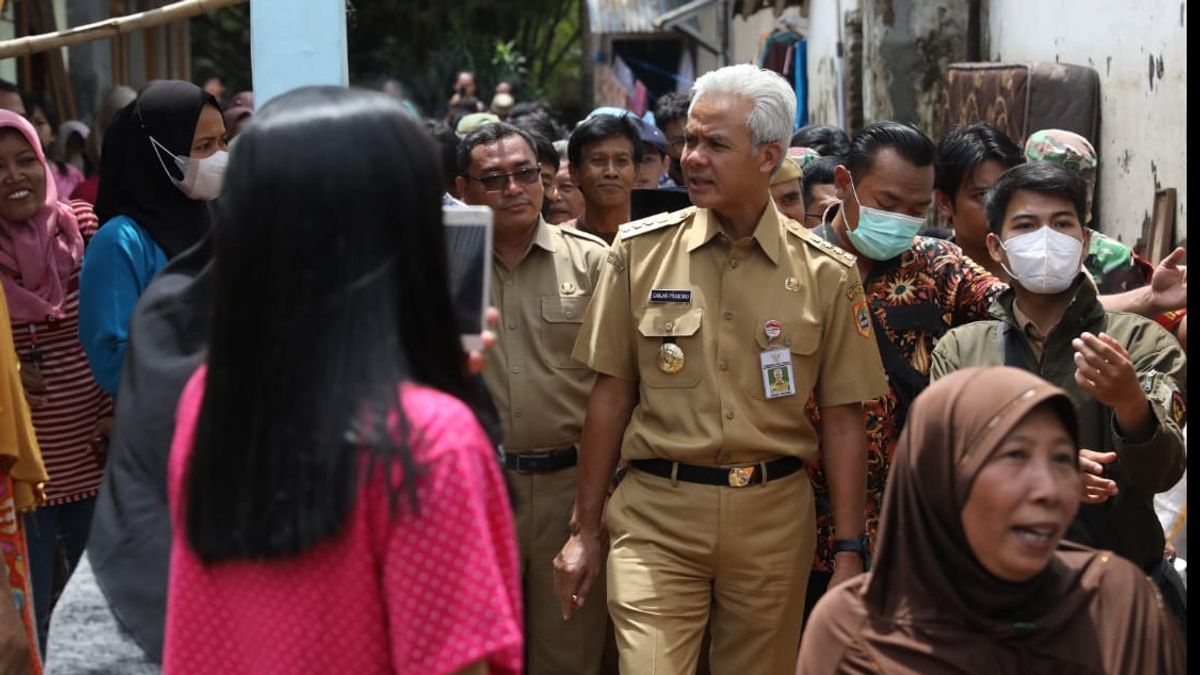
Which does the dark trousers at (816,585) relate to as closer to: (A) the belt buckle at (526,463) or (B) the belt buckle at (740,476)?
(B) the belt buckle at (740,476)

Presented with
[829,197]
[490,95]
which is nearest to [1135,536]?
[829,197]

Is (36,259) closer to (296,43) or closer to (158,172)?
(158,172)

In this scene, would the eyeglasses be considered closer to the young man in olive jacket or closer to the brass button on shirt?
the brass button on shirt

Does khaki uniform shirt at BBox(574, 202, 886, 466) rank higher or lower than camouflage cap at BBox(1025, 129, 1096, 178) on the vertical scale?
lower

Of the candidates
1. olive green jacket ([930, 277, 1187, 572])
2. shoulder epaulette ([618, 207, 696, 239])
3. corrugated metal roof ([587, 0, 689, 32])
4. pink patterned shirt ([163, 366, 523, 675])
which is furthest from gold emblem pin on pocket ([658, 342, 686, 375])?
corrugated metal roof ([587, 0, 689, 32])

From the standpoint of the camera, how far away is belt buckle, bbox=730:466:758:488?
4.50 m

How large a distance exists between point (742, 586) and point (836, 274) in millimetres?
900

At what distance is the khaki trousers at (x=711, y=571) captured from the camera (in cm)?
444

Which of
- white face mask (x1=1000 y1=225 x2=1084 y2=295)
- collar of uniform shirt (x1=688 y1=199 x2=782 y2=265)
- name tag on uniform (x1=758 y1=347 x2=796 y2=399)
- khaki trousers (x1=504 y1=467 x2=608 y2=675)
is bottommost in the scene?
khaki trousers (x1=504 y1=467 x2=608 y2=675)

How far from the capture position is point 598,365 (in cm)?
461

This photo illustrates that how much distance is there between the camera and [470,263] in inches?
109

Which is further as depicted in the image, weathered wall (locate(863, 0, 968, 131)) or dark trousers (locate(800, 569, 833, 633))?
weathered wall (locate(863, 0, 968, 131))

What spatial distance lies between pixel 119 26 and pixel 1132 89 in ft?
16.3

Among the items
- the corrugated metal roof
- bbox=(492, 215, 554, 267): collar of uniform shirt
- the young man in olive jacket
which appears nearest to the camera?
the young man in olive jacket
